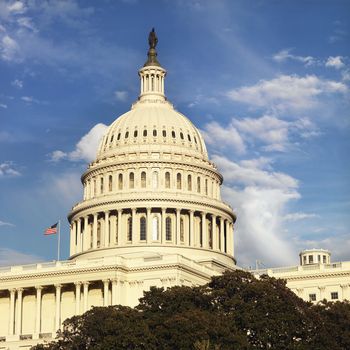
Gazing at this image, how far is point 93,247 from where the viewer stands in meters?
166

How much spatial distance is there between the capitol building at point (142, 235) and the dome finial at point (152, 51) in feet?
0.80

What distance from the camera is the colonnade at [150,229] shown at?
162125 mm

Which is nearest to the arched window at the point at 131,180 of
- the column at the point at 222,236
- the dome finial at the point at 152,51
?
the column at the point at 222,236

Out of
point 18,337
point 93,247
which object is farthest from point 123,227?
point 18,337

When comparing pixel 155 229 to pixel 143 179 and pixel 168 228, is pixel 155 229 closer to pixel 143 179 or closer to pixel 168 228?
pixel 168 228

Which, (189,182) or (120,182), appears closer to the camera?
(120,182)

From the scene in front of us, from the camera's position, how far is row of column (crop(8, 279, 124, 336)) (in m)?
137

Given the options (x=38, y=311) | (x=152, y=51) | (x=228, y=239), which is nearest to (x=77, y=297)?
(x=38, y=311)

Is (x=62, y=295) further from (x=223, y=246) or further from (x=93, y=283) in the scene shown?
(x=223, y=246)

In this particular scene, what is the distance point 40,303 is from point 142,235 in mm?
27311

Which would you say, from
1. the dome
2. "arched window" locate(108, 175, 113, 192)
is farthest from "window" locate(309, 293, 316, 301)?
"arched window" locate(108, 175, 113, 192)

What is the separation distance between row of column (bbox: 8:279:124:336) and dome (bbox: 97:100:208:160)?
38508 mm

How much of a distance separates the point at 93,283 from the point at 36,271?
912cm

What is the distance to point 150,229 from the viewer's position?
162 metres
